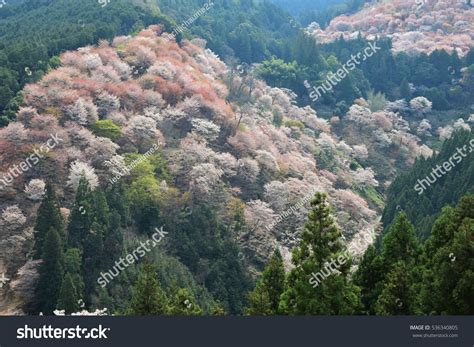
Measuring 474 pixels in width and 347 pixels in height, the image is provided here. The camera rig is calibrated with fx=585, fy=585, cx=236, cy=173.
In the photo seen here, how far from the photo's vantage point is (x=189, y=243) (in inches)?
1414

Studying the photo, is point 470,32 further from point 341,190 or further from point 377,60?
point 341,190

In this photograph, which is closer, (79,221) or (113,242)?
(79,221)

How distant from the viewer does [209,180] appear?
40406 millimetres

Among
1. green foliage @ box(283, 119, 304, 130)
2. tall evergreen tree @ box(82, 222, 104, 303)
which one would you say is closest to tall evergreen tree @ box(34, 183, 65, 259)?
tall evergreen tree @ box(82, 222, 104, 303)

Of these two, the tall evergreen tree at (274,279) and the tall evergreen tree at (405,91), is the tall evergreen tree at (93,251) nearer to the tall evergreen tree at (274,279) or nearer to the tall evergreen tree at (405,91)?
the tall evergreen tree at (274,279)

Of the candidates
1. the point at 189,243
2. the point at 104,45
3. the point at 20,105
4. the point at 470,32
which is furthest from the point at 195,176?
the point at 470,32

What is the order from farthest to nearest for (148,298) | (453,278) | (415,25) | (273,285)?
(415,25), (273,285), (148,298), (453,278)

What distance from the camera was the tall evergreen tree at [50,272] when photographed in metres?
28.8

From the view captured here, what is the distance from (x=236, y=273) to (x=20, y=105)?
1922cm

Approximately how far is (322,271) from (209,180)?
72.2 ft

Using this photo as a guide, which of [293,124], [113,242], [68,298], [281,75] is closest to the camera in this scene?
[68,298]

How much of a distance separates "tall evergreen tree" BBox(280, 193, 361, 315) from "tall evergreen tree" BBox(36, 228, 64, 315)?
14.1m

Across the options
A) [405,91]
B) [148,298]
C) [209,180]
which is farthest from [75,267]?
[405,91]

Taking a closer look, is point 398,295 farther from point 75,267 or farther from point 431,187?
point 431,187
